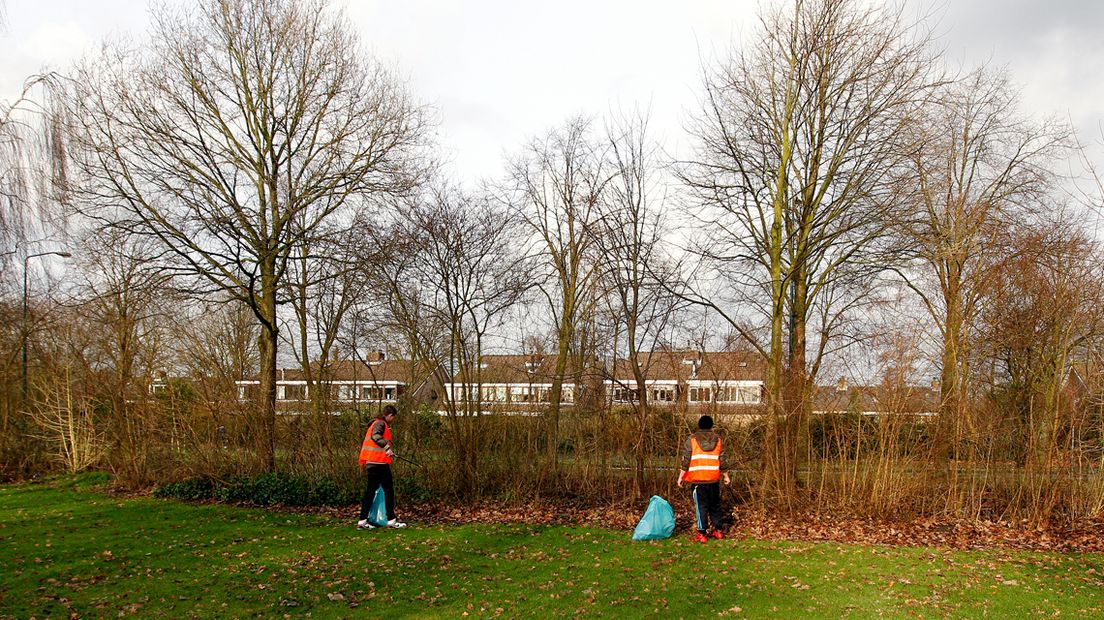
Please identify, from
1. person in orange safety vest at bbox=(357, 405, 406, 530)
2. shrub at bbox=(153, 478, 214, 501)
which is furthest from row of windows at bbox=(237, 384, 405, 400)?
person in orange safety vest at bbox=(357, 405, 406, 530)

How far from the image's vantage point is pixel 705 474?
439 inches

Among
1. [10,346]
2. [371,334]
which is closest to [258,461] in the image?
[371,334]

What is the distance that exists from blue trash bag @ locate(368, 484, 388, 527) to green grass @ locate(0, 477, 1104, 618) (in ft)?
1.72

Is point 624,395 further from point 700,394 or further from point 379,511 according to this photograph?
point 379,511

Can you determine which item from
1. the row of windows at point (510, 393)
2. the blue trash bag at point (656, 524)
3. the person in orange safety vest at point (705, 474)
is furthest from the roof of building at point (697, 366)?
the blue trash bag at point (656, 524)

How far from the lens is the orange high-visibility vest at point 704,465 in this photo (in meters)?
11.2

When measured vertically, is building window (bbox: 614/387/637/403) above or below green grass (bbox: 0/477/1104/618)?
above

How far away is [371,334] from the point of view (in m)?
16.2

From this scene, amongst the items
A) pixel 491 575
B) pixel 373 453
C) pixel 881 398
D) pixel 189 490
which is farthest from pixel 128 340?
pixel 881 398

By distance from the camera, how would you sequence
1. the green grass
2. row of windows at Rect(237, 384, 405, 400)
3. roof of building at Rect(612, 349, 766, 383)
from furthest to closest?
row of windows at Rect(237, 384, 405, 400) → roof of building at Rect(612, 349, 766, 383) → the green grass

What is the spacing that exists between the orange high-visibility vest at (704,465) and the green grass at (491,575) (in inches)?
34.9

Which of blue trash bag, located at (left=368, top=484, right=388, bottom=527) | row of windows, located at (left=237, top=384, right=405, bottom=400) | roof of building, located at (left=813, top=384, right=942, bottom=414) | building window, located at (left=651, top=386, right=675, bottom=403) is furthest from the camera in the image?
row of windows, located at (left=237, top=384, right=405, bottom=400)

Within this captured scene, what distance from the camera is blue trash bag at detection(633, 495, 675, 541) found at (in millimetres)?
11008

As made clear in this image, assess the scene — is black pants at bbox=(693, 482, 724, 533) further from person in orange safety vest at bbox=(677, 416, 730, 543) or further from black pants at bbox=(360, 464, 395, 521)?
black pants at bbox=(360, 464, 395, 521)
